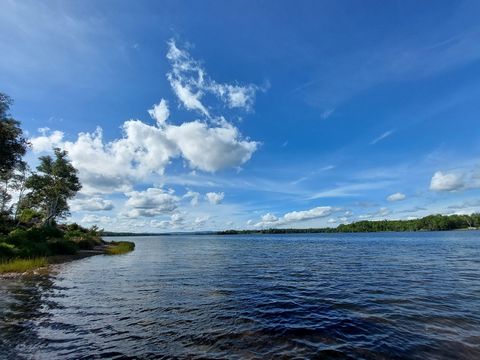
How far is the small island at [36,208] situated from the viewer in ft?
103

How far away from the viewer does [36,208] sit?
8344cm

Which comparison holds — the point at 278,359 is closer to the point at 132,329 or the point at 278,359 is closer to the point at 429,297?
the point at 132,329

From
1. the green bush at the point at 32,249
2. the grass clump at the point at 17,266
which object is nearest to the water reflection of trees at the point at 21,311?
the grass clump at the point at 17,266

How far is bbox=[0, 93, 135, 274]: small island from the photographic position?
31430 mm

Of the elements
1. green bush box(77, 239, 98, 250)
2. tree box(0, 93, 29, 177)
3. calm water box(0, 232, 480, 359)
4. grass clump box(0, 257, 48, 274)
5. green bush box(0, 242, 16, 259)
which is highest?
tree box(0, 93, 29, 177)

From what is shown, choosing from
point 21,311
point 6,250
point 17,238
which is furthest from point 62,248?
point 21,311

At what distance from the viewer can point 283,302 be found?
17.0m

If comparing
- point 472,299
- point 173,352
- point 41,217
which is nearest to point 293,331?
point 173,352

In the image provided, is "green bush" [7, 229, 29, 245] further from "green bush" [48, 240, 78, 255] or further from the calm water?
the calm water

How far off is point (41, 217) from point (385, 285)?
87.2 meters

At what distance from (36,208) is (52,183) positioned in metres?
21.8

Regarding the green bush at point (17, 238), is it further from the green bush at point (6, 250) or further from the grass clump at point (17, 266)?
the grass clump at point (17, 266)

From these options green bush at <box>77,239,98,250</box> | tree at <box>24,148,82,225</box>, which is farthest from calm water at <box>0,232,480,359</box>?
tree at <box>24,148,82,225</box>

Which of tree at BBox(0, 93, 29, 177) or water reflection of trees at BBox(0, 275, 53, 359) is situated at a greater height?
tree at BBox(0, 93, 29, 177)
